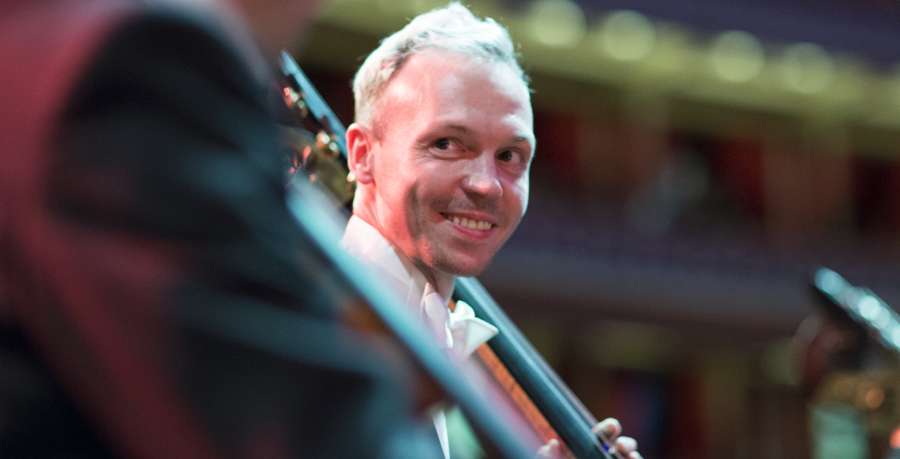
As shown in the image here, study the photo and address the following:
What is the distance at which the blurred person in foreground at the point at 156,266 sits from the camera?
36cm

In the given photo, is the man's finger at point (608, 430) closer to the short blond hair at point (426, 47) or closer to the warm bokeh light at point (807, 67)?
the short blond hair at point (426, 47)

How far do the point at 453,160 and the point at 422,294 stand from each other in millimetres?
164

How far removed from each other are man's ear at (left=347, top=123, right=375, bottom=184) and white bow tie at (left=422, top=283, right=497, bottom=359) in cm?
17

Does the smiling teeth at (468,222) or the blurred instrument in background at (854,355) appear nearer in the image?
the smiling teeth at (468,222)

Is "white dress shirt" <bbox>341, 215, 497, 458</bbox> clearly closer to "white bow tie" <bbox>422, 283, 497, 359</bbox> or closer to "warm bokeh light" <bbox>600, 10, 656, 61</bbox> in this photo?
"white bow tie" <bbox>422, 283, 497, 359</bbox>

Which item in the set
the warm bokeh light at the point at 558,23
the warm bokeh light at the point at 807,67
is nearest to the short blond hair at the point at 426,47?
the warm bokeh light at the point at 558,23

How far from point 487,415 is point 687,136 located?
11300mm

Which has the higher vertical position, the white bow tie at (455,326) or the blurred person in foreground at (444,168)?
the blurred person in foreground at (444,168)

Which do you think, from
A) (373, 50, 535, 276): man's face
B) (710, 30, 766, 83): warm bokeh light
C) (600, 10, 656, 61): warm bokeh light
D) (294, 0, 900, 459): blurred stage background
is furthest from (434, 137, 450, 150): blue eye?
(710, 30, 766, 83): warm bokeh light

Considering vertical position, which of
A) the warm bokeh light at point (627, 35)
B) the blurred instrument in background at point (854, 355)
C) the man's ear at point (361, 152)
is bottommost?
the blurred instrument in background at point (854, 355)

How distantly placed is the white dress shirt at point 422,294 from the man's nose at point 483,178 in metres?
0.12

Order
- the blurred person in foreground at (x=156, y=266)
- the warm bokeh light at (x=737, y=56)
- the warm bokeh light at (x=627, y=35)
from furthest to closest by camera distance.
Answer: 1. the warm bokeh light at (x=737, y=56)
2. the warm bokeh light at (x=627, y=35)
3. the blurred person in foreground at (x=156, y=266)

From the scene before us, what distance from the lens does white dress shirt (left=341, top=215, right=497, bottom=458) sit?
1.00 metres

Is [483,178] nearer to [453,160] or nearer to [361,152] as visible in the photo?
[453,160]
